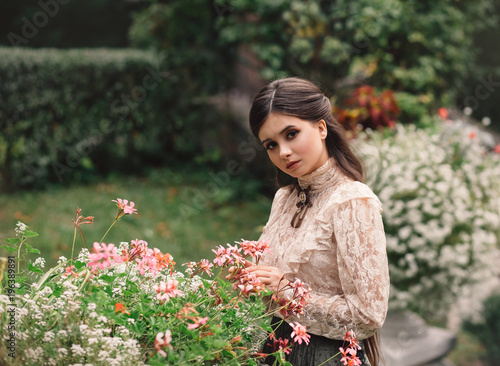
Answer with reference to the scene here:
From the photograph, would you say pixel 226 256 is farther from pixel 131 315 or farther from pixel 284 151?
pixel 284 151

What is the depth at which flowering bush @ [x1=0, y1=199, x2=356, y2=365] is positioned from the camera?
3.52 feet

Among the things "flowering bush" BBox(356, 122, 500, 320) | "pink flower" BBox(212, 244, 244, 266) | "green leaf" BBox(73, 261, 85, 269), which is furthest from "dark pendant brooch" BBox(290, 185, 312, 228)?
"flowering bush" BBox(356, 122, 500, 320)

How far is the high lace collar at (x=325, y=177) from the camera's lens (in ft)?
5.83

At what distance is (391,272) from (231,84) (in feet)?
15.0

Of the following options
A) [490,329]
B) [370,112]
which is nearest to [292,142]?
[370,112]

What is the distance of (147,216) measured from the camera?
6129 millimetres

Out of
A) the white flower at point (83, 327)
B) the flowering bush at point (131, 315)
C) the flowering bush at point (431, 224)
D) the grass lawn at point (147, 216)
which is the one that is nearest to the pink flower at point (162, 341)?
the flowering bush at point (131, 315)

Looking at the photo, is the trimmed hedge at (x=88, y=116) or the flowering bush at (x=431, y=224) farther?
the trimmed hedge at (x=88, y=116)

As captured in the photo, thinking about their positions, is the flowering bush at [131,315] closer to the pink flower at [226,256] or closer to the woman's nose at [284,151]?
the pink flower at [226,256]

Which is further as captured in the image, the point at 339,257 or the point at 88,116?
the point at 88,116

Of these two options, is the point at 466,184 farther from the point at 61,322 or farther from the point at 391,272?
the point at 61,322

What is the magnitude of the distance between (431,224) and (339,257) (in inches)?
98.8

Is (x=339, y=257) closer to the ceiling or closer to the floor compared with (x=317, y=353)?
closer to the ceiling

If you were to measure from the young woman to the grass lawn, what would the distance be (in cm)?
336
